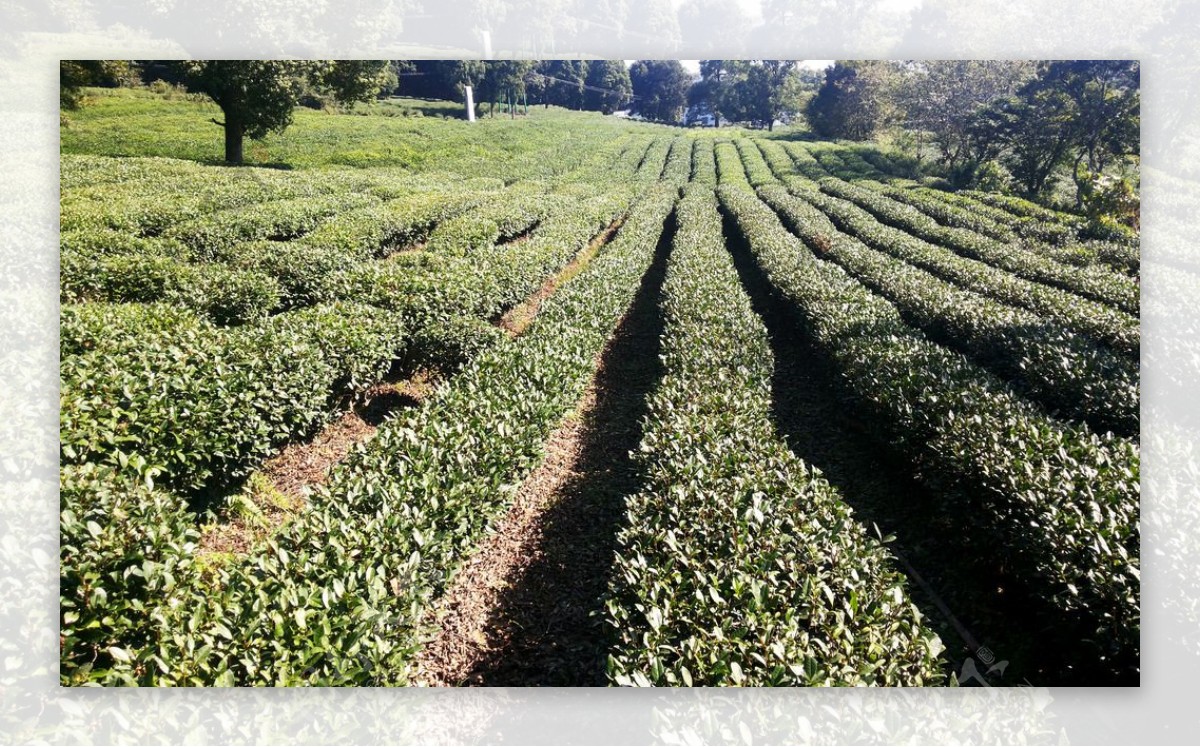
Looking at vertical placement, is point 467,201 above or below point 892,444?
above

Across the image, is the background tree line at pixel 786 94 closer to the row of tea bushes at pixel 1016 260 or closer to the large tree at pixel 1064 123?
the large tree at pixel 1064 123

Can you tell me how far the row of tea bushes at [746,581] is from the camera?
11.0ft

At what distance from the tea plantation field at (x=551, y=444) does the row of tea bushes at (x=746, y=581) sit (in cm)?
2

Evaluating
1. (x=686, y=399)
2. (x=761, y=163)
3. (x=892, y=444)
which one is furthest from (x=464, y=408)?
(x=761, y=163)

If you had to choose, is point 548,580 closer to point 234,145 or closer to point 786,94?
point 234,145

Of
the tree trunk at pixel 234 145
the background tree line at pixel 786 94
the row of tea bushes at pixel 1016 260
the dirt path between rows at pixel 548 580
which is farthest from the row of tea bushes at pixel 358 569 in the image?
the row of tea bushes at pixel 1016 260

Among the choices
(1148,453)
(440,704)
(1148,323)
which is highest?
(1148,323)

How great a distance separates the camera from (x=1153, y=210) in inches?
213

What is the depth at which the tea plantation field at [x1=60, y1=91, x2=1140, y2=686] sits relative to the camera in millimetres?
3484

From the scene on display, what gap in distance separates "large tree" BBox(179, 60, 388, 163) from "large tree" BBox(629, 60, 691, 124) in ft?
10.7

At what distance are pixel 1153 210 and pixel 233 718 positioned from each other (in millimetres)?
8227

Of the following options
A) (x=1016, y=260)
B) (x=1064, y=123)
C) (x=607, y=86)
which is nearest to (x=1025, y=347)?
(x=1016, y=260)

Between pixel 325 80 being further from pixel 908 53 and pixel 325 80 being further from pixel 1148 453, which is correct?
pixel 1148 453

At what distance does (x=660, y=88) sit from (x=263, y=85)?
5.83 metres
